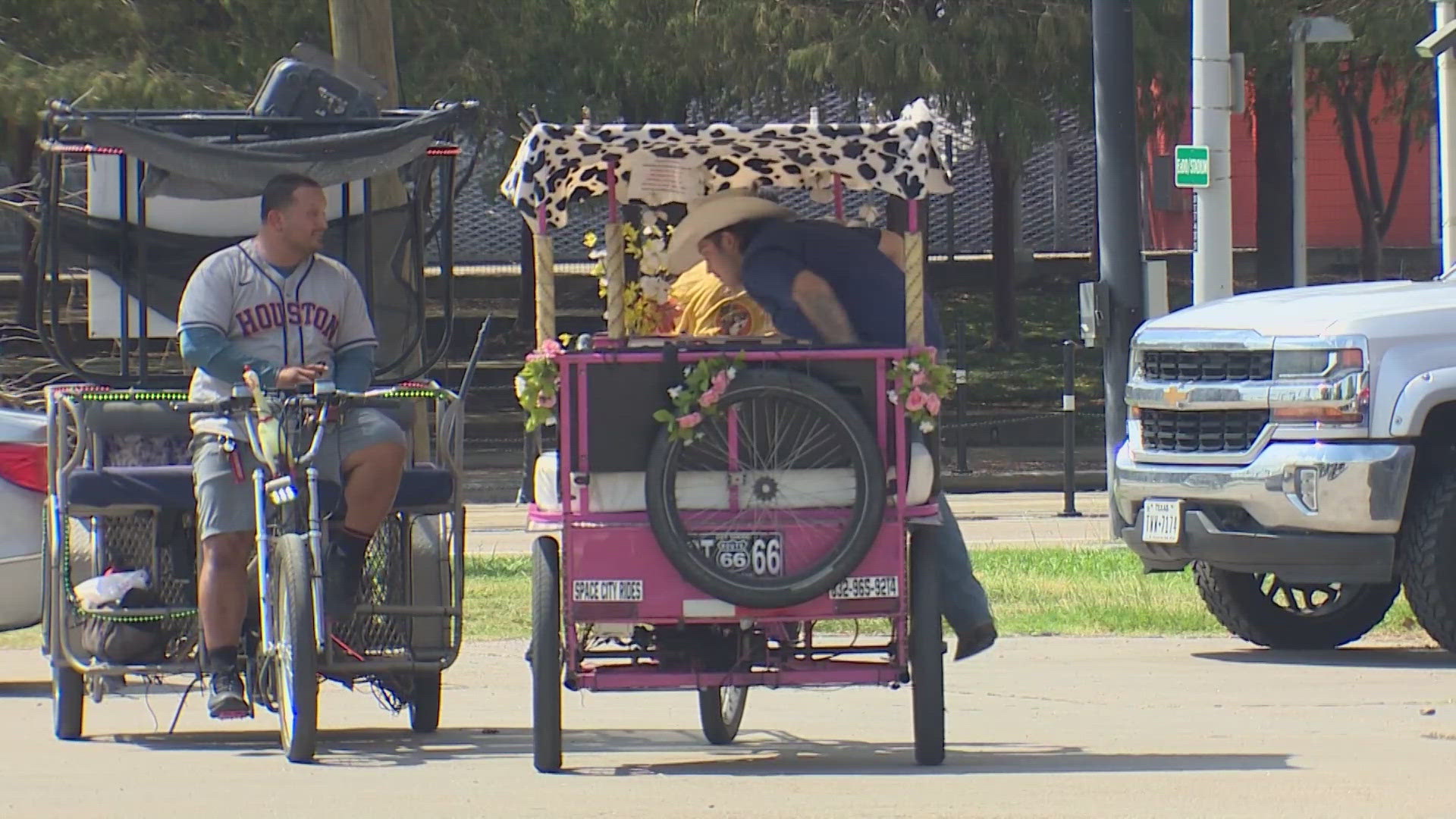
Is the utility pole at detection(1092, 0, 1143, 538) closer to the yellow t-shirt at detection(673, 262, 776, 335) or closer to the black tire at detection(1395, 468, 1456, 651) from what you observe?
the black tire at detection(1395, 468, 1456, 651)

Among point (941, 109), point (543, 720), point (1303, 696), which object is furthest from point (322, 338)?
point (941, 109)

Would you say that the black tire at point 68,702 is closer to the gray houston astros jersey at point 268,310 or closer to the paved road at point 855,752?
the paved road at point 855,752

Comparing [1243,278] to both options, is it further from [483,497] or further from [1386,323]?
[1386,323]

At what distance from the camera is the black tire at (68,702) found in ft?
28.0

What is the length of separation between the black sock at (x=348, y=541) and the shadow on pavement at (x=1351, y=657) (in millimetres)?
4358

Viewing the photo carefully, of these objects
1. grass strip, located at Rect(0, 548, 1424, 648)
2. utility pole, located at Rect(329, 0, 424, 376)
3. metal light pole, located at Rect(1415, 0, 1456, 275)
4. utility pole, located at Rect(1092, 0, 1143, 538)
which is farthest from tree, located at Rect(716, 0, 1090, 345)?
grass strip, located at Rect(0, 548, 1424, 648)

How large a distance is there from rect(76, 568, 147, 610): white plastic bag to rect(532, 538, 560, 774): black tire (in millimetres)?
1593

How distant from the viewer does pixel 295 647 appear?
744cm

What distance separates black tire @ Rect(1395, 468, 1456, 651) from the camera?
1012 cm

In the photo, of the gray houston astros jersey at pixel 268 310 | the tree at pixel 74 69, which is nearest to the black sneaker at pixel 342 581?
the gray houston astros jersey at pixel 268 310

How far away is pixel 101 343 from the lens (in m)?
28.0

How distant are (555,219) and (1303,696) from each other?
3553 mm

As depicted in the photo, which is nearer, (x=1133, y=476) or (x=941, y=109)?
(x=1133, y=476)

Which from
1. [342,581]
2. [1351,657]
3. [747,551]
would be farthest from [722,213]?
[1351,657]
